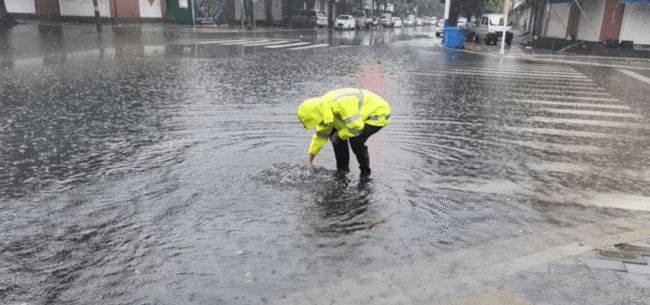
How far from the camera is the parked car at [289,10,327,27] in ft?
152

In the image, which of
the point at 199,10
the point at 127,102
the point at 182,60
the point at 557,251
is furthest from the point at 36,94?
the point at 199,10

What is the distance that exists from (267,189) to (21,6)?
37091 mm

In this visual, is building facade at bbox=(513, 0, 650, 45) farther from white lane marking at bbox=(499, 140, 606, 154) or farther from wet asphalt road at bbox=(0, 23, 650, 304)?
white lane marking at bbox=(499, 140, 606, 154)

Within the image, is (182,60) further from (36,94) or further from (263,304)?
(263,304)

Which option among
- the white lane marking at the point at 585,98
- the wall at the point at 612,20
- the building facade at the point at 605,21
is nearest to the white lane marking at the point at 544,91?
the white lane marking at the point at 585,98

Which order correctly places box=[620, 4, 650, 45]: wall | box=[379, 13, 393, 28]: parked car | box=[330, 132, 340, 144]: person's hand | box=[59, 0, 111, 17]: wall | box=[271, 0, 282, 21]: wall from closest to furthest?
box=[330, 132, 340, 144]: person's hand → box=[620, 4, 650, 45]: wall → box=[59, 0, 111, 17]: wall → box=[271, 0, 282, 21]: wall → box=[379, 13, 393, 28]: parked car

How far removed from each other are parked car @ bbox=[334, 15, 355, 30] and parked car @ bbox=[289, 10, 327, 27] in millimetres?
1607

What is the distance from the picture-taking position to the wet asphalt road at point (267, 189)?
381 cm

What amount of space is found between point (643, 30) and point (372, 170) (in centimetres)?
2451

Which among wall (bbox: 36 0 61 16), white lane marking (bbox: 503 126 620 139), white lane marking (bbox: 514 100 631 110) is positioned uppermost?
wall (bbox: 36 0 61 16)

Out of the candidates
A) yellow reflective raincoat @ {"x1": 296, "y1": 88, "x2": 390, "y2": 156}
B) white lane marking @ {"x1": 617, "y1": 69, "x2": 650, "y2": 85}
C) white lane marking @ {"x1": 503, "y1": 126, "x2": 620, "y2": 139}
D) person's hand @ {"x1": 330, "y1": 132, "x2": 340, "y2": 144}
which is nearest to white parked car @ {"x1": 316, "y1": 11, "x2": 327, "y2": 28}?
white lane marking @ {"x1": 617, "y1": 69, "x2": 650, "y2": 85}

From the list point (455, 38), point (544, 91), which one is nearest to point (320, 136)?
Result: point (544, 91)

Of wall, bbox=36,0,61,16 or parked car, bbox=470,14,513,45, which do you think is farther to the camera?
wall, bbox=36,0,61,16

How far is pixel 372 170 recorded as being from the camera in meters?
6.40
